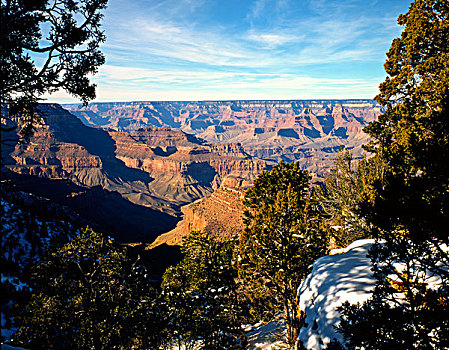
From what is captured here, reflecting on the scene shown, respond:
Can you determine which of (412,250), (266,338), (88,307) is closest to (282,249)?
(412,250)

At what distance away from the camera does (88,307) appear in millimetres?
13242

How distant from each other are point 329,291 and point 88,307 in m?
12.0

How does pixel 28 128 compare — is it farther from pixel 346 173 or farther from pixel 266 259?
pixel 346 173

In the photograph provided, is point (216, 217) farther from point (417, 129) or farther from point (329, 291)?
point (417, 129)

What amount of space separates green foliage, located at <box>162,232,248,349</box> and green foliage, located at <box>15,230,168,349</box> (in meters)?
2.00

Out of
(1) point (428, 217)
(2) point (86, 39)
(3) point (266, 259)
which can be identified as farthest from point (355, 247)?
(2) point (86, 39)

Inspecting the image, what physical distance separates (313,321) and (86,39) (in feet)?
49.4

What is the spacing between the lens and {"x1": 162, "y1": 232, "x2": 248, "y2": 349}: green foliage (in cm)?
1738

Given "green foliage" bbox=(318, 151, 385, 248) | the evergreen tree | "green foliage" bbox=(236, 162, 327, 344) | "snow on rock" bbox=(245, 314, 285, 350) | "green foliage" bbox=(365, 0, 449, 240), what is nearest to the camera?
the evergreen tree

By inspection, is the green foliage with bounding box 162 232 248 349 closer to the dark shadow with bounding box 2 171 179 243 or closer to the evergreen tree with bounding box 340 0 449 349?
the evergreen tree with bounding box 340 0 449 349

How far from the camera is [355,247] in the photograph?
1602 cm

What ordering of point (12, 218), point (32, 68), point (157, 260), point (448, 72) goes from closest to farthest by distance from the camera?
point (32, 68)
point (448, 72)
point (12, 218)
point (157, 260)

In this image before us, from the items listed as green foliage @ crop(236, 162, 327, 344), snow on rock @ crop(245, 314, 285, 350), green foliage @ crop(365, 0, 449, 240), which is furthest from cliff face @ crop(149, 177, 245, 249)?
green foliage @ crop(365, 0, 449, 240)

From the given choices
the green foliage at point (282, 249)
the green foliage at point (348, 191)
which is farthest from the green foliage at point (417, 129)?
the green foliage at point (282, 249)
